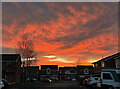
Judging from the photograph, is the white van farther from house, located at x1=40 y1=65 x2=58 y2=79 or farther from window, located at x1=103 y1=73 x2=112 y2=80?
house, located at x1=40 y1=65 x2=58 y2=79

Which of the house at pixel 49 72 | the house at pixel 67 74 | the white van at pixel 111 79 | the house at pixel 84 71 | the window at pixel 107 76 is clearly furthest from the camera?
the house at pixel 84 71

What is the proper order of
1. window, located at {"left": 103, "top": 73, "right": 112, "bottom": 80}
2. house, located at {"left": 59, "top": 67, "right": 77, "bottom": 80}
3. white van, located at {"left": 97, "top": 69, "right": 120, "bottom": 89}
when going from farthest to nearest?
house, located at {"left": 59, "top": 67, "right": 77, "bottom": 80} < window, located at {"left": 103, "top": 73, "right": 112, "bottom": 80} < white van, located at {"left": 97, "top": 69, "right": 120, "bottom": 89}

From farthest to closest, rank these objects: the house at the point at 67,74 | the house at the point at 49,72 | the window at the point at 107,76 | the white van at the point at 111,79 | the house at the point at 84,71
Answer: the house at the point at 84,71
the house at the point at 49,72
the house at the point at 67,74
the window at the point at 107,76
the white van at the point at 111,79

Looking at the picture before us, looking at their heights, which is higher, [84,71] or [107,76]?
[107,76]

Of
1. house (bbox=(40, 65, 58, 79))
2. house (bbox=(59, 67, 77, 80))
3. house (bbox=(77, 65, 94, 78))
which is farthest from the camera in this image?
house (bbox=(77, 65, 94, 78))

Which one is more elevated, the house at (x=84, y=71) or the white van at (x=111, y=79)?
the white van at (x=111, y=79)

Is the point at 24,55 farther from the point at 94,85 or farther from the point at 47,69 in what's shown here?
the point at 47,69

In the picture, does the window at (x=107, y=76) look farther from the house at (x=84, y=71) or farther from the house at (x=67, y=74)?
the house at (x=84, y=71)

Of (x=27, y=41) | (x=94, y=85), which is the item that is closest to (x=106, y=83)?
(x=94, y=85)

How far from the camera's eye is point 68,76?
9931 centimetres

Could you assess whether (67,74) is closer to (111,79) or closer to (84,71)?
(84,71)

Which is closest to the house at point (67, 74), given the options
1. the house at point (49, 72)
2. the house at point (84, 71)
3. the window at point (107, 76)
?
the house at point (84, 71)

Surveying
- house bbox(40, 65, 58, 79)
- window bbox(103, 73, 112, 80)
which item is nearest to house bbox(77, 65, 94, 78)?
house bbox(40, 65, 58, 79)

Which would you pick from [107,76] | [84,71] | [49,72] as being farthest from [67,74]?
[107,76]
